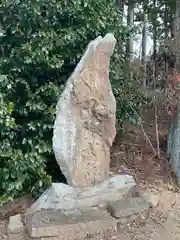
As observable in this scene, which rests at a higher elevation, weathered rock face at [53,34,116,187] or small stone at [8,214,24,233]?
weathered rock face at [53,34,116,187]

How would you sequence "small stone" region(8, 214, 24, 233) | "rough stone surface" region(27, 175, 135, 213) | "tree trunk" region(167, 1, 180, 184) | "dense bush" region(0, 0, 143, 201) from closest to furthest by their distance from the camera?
"small stone" region(8, 214, 24, 233) → "rough stone surface" region(27, 175, 135, 213) → "dense bush" region(0, 0, 143, 201) → "tree trunk" region(167, 1, 180, 184)

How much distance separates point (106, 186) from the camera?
399 cm

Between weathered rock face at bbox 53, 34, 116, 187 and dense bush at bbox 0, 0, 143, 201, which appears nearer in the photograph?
weathered rock face at bbox 53, 34, 116, 187

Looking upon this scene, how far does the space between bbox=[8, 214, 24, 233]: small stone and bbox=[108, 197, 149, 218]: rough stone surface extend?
2.88ft

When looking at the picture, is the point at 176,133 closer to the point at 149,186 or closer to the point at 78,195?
the point at 149,186

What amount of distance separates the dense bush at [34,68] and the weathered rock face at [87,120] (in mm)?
371

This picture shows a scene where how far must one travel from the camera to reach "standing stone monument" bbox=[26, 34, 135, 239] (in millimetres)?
3691

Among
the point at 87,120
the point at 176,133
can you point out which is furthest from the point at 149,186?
the point at 87,120

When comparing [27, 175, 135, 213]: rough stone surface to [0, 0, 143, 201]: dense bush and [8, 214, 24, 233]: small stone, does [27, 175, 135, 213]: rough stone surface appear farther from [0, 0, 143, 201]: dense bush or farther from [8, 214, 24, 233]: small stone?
[0, 0, 143, 201]: dense bush

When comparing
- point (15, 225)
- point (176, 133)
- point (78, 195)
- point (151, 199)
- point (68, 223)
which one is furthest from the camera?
point (176, 133)

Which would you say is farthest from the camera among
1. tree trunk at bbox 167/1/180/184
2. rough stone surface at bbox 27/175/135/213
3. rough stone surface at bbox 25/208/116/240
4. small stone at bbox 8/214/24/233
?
tree trunk at bbox 167/1/180/184

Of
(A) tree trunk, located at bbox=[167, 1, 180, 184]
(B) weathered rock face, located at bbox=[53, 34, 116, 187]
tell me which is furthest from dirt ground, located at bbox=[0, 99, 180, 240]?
(B) weathered rock face, located at bbox=[53, 34, 116, 187]

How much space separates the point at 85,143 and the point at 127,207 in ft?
2.48

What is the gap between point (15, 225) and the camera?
3.68 meters
